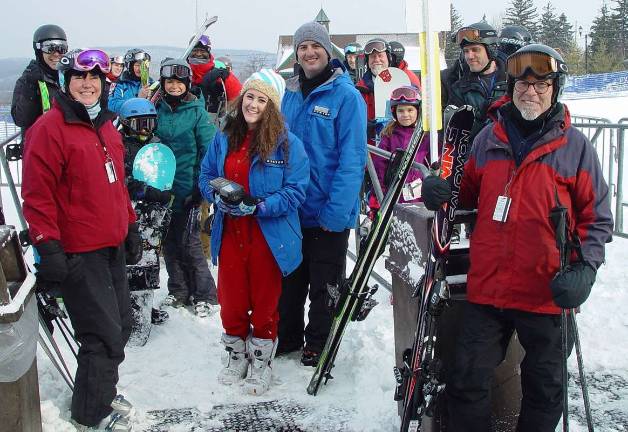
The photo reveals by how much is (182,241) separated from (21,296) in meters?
2.72

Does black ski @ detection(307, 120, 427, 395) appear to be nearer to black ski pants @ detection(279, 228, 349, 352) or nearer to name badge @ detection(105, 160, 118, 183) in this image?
black ski pants @ detection(279, 228, 349, 352)

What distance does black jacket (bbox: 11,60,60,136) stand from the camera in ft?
15.7

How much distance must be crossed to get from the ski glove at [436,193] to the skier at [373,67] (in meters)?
4.16

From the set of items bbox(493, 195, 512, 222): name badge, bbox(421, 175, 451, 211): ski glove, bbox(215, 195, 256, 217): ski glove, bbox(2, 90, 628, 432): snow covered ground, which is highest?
bbox(421, 175, 451, 211): ski glove

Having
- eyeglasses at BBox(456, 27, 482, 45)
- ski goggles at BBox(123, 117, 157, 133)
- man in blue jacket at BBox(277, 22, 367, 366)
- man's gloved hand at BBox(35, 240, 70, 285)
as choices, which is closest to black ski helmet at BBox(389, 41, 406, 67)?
eyeglasses at BBox(456, 27, 482, 45)

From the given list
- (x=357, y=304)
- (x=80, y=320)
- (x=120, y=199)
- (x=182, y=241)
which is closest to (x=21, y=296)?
(x=80, y=320)

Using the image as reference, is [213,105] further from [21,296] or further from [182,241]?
[21,296]

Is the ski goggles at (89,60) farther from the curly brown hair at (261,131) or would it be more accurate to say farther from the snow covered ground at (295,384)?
the snow covered ground at (295,384)

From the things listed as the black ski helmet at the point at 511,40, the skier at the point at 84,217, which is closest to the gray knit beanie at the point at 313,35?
the skier at the point at 84,217

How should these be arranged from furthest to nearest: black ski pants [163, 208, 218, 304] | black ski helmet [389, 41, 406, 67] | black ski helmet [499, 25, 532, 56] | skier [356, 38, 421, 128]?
black ski helmet [389, 41, 406, 67] < skier [356, 38, 421, 128] < black ski pants [163, 208, 218, 304] < black ski helmet [499, 25, 532, 56]

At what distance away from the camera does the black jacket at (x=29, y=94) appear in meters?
4.79

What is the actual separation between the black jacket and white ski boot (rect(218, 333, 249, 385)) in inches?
94.6

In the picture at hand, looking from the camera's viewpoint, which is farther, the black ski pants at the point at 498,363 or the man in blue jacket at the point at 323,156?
the man in blue jacket at the point at 323,156

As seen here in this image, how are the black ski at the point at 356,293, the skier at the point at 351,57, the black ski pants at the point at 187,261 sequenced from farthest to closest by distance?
the skier at the point at 351,57, the black ski pants at the point at 187,261, the black ski at the point at 356,293
